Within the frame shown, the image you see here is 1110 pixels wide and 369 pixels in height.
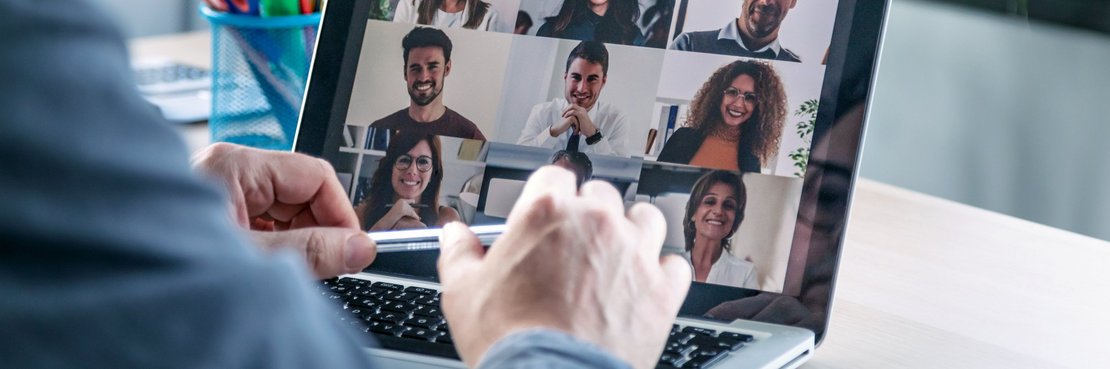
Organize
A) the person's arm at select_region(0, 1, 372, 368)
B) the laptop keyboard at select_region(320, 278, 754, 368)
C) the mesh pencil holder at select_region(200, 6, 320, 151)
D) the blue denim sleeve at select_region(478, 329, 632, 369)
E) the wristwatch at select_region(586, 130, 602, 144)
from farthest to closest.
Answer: the mesh pencil holder at select_region(200, 6, 320, 151) → the wristwatch at select_region(586, 130, 602, 144) → the laptop keyboard at select_region(320, 278, 754, 368) → the blue denim sleeve at select_region(478, 329, 632, 369) → the person's arm at select_region(0, 1, 372, 368)

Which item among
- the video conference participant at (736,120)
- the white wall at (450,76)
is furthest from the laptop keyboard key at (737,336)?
the white wall at (450,76)

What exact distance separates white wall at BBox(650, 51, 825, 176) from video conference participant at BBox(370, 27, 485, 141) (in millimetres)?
145

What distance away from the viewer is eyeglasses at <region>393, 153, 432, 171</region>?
0.74 meters

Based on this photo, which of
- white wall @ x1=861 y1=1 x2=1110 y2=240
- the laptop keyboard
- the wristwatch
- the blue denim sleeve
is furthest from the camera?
white wall @ x1=861 y1=1 x2=1110 y2=240

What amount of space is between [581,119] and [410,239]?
0.14 m

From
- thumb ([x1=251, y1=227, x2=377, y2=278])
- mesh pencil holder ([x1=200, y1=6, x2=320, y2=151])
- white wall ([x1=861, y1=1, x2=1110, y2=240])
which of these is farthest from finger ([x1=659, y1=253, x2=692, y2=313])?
white wall ([x1=861, y1=1, x2=1110, y2=240])

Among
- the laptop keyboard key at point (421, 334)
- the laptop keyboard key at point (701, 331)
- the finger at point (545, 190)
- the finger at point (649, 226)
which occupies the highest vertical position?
the finger at point (545, 190)

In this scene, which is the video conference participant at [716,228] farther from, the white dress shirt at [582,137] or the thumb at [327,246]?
the thumb at [327,246]

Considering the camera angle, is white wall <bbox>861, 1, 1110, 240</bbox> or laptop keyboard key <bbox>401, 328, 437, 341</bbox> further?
white wall <bbox>861, 1, 1110, 240</bbox>

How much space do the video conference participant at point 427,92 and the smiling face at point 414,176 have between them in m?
0.01

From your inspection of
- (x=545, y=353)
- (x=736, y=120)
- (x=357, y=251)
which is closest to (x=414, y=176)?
(x=357, y=251)

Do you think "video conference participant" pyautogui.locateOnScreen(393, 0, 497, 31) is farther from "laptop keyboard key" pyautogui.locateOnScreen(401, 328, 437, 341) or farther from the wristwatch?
"laptop keyboard key" pyautogui.locateOnScreen(401, 328, 437, 341)

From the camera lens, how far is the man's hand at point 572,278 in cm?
44

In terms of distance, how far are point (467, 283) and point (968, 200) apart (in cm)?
165
